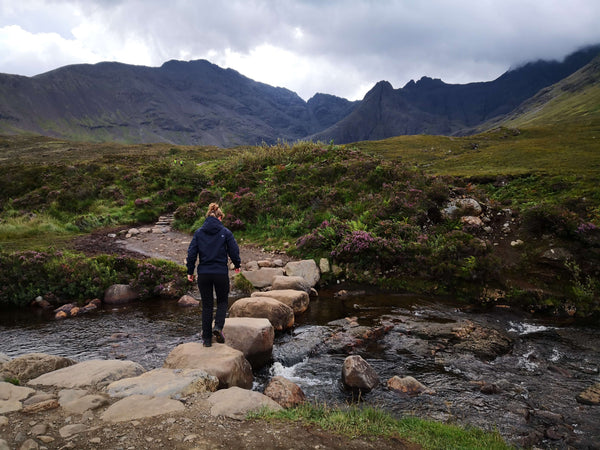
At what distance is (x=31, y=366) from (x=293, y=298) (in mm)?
7173

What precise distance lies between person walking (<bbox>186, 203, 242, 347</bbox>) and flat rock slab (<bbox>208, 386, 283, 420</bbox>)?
2.19 m

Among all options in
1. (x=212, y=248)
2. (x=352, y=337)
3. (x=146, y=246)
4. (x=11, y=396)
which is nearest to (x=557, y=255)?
(x=352, y=337)

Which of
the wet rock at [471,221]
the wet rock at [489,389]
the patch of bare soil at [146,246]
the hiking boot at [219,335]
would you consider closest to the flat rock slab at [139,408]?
the hiking boot at [219,335]

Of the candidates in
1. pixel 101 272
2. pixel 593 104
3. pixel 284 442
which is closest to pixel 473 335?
pixel 284 442

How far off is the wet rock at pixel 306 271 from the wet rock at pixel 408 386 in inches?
272

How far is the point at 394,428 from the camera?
209 inches

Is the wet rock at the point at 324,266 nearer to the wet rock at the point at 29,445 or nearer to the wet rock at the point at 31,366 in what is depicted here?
the wet rock at the point at 31,366

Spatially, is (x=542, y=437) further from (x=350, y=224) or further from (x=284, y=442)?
(x=350, y=224)

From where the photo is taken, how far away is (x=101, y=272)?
44.8 ft

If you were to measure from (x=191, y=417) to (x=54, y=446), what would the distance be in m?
1.69

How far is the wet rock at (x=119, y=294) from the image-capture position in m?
12.9

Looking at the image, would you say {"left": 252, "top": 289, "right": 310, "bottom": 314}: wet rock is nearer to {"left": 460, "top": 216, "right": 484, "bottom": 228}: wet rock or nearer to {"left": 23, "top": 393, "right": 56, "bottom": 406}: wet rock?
{"left": 23, "top": 393, "right": 56, "bottom": 406}: wet rock

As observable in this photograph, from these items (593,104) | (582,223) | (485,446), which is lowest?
(485,446)

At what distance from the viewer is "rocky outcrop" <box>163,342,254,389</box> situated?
684 cm
